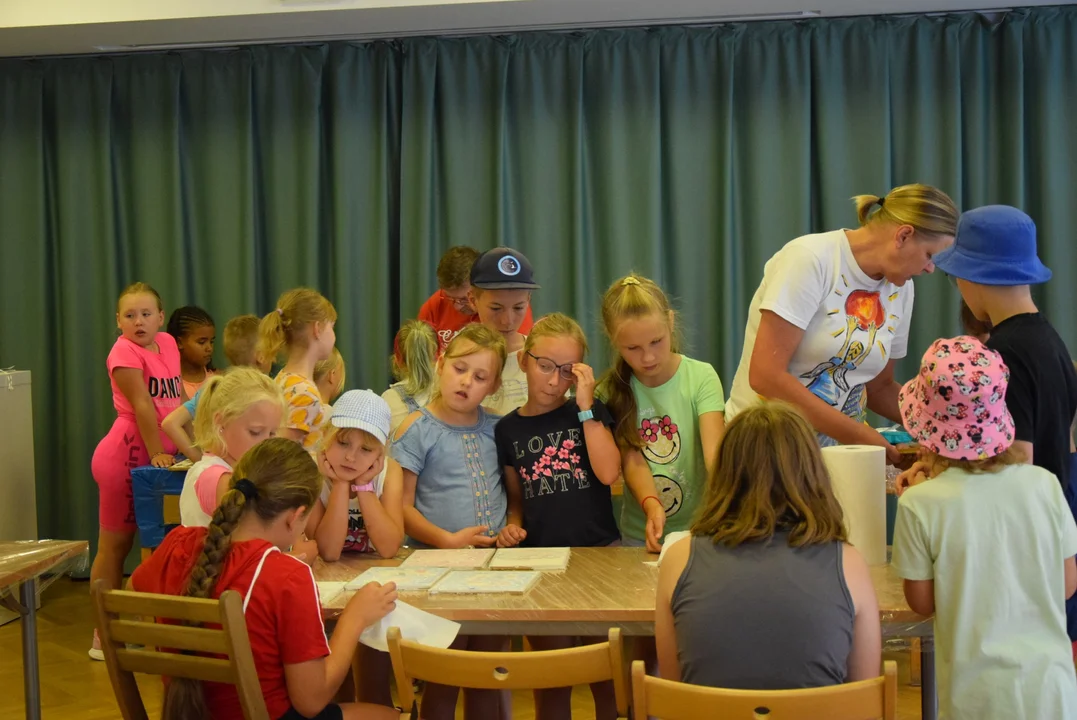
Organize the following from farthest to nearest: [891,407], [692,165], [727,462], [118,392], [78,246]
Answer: [78,246], [692,165], [118,392], [891,407], [727,462]

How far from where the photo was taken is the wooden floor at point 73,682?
3.53 m

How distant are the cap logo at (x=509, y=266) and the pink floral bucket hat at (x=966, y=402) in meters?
1.67

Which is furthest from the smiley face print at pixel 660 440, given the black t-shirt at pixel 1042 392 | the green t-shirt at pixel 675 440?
the black t-shirt at pixel 1042 392

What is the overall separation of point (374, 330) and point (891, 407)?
2933 millimetres

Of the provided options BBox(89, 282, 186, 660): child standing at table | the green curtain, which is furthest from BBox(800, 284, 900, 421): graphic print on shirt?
BBox(89, 282, 186, 660): child standing at table

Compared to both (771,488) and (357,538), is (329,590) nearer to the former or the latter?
(357,538)

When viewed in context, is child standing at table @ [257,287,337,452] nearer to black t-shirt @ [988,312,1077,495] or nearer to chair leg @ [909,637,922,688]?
black t-shirt @ [988,312,1077,495]

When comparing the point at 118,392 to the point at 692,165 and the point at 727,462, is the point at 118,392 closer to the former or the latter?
the point at 692,165

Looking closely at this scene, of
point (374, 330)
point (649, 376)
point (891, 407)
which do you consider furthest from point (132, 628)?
point (374, 330)

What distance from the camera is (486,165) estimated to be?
524cm

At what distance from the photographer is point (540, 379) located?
9.16 ft

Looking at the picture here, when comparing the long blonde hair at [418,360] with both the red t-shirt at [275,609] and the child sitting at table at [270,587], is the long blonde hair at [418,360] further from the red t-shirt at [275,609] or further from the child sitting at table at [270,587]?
the red t-shirt at [275,609]

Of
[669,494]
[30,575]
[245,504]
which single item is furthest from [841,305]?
[30,575]

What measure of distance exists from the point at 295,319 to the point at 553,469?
1.02 meters
